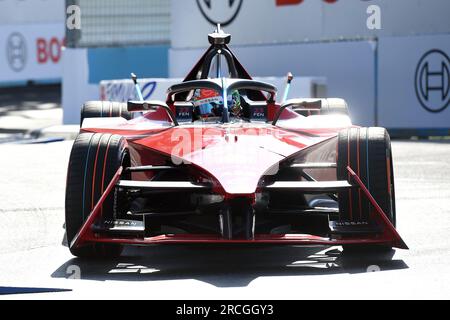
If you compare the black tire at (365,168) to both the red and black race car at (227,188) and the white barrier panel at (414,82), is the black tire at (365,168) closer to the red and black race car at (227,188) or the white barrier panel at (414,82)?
the red and black race car at (227,188)

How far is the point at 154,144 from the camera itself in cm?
757

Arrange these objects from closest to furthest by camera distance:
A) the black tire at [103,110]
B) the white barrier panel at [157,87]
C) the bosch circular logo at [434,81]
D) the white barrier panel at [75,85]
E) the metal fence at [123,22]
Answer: the black tire at [103,110]
the bosch circular logo at [434,81]
the white barrier panel at [157,87]
the white barrier panel at [75,85]
the metal fence at [123,22]

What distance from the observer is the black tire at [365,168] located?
7059 mm

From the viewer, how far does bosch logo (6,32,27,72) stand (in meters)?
29.6

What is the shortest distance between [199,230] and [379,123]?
1230 cm

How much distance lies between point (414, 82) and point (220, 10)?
4257 millimetres

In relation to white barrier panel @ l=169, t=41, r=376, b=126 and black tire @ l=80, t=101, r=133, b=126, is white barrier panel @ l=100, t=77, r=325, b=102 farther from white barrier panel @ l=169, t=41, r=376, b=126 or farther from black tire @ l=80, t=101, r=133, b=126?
black tire @ l=80, t=101, r=133, b=126

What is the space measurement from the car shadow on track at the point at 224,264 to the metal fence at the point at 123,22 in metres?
16.3

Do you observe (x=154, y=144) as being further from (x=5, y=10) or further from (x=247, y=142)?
(x=5, y=10)

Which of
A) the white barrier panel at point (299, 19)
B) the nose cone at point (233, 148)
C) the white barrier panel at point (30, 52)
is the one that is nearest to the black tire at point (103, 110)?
the nose cone at point (233, 148)

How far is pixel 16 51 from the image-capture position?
29.8m

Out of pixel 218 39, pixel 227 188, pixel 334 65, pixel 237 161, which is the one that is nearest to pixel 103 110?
pixel 218 39

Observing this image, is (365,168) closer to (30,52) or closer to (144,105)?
(144,105)
